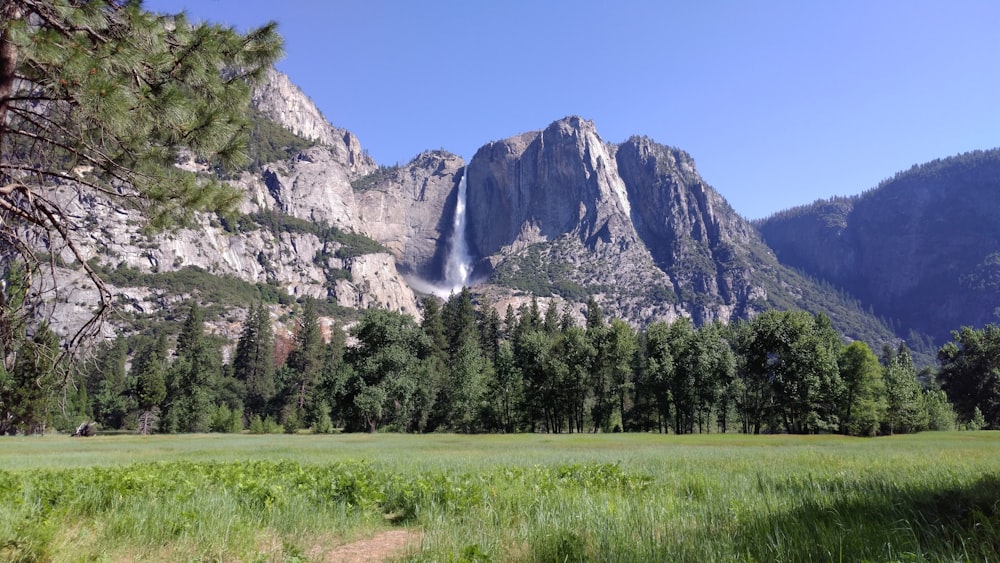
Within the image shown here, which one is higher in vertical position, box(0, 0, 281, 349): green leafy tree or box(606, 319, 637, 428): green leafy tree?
box(0, 0, 281, 349): green leafy tree

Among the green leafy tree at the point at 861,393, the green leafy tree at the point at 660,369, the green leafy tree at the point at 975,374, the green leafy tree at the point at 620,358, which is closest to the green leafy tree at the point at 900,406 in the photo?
the green leafy tree at the point at 861,393

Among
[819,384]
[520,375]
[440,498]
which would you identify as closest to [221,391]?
[520,375]

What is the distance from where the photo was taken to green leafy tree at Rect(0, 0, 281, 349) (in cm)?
669

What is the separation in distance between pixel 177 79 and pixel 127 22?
987mm

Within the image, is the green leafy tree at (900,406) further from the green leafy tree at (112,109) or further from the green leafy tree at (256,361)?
the green leafy tree at (256,361)

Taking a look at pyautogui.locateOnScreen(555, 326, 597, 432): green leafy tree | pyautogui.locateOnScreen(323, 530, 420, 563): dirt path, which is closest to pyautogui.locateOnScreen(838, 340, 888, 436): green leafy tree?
pyautogui.locateOnScreen(555, 326, 597, 432): green leafy tree

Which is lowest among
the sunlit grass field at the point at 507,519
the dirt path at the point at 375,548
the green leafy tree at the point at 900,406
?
the green leafy tree at the point at 900,406

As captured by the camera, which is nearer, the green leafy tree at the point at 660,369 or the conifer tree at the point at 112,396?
the green leafy tree at the point at 660,369

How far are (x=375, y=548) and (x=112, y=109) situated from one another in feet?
21.7

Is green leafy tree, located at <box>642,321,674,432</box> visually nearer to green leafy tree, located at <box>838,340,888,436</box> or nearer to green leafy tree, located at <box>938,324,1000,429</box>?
green leafy tree, located at <box>838,340,888,436</box>

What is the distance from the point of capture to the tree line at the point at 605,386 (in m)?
52.2

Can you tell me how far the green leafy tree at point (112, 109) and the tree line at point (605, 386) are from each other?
46225 millimetres

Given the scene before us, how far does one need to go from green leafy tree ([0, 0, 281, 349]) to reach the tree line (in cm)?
4622

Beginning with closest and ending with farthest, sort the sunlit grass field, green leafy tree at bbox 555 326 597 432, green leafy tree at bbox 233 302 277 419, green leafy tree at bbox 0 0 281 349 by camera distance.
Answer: the sunlit grass field
green leafy tree at bbox 0 0 281 349
green leafy tree at bbox 555 326 597 432
green leafy tree at bbox 233 302 277 419
